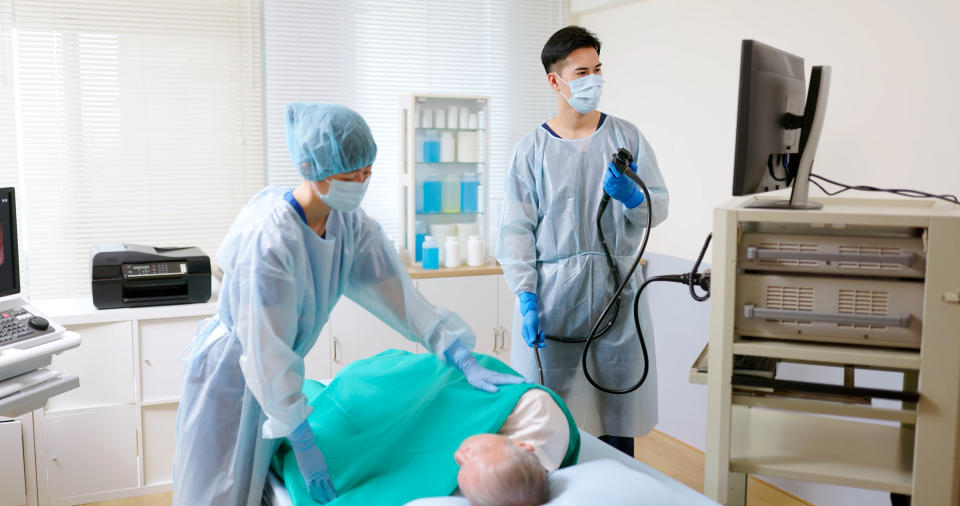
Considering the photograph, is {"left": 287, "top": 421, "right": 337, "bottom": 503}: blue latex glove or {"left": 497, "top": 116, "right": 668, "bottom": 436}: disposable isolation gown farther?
{"left": 497, "top": 116, "right": 668, "bottom": 436}: disposable isolation gown

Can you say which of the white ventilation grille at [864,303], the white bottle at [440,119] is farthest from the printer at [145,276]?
the white ventilation grille at [864,303]

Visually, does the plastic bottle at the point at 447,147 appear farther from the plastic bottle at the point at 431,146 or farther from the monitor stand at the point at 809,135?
the monitor stand at the point at 809,135

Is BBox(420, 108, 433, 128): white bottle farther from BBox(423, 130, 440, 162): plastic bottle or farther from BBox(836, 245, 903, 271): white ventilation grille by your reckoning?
BBox(836, 245, 903, 271): white ventilation grille

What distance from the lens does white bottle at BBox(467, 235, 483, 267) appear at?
3.86 meters

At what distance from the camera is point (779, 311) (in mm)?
1671

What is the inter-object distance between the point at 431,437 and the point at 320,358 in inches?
67.2

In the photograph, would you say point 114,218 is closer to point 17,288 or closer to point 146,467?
point 17,288

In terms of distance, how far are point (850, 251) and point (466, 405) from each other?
0.94 m

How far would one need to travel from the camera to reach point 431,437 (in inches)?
75.0

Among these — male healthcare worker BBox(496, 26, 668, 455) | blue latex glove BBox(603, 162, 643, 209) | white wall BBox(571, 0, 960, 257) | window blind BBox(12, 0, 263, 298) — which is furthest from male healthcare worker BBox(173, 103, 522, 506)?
window blind BBox(12, 0, 263, 298)

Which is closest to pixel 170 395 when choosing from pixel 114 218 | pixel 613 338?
pixel 114 218

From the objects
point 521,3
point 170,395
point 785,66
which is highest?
point 521,3

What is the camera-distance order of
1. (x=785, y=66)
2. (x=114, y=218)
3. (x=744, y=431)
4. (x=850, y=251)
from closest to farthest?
1. (x=850, y=251)
2. (x=785, y=66)
3. (x=744, y=431)
4. (x=114, y=218)

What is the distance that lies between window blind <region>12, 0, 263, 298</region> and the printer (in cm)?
35
